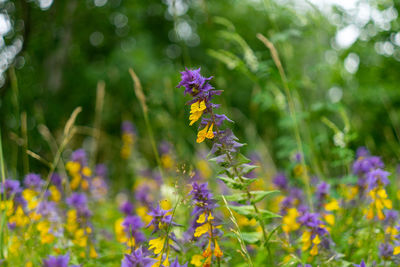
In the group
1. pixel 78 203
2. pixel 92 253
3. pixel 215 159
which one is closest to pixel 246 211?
pixel 215 159

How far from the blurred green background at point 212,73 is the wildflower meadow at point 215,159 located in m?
0.03

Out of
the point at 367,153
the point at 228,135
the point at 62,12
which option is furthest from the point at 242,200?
the point at 62,12

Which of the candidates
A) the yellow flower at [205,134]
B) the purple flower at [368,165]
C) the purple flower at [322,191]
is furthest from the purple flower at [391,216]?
the yellow flower at [205,134]

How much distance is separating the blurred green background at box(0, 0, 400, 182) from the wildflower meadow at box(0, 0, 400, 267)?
3 centimetres

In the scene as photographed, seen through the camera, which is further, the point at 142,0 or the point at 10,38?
the point at 142,0

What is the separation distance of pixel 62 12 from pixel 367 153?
6.52m

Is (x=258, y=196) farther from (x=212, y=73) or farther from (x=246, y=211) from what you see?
(x=212, y=73)

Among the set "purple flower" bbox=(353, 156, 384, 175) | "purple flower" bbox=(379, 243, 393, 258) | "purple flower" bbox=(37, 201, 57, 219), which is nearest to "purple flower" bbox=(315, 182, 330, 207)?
"purple flower" bbox=(353, 156, 384, 175)

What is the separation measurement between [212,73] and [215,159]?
5.29 ft

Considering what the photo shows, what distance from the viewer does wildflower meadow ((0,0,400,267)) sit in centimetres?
146

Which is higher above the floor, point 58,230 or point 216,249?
point 58,230

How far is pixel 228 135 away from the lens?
1390 mm

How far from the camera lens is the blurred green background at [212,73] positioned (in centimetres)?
309

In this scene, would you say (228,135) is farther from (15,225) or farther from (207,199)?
(15,225)
